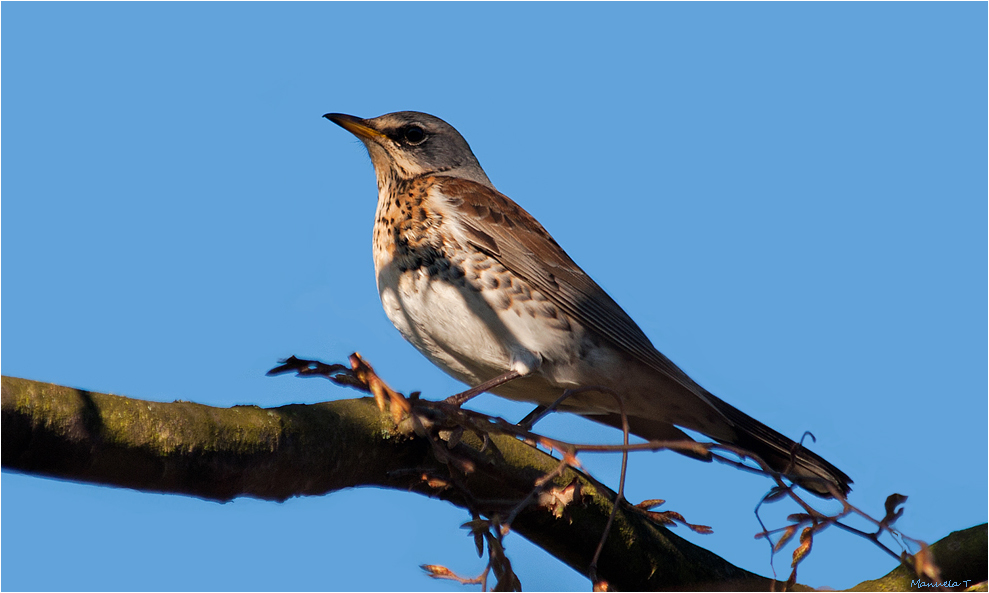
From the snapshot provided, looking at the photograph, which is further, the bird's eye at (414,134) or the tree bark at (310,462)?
the bird's eye at (414,134)

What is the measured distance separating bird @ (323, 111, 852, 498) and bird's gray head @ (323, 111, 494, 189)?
355 mm

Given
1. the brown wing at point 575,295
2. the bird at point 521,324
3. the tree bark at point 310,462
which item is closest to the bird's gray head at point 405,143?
the bird at point 521,324

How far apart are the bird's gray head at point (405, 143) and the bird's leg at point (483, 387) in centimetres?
148

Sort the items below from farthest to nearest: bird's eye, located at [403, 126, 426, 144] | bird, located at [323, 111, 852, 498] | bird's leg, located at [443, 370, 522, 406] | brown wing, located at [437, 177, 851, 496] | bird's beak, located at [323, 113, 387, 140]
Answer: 1. bird's eye, located at [403, 126, 426, 144]
2. bird's beak, located at [323, 113, 387, 140]
3. brown wing, located at [437, 177, 851, 496]
4. bird, located at [323, 111, 852, 498]
5. bird's leg, located at [443, 370, 522, 406]

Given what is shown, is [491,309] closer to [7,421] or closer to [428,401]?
[428,401]

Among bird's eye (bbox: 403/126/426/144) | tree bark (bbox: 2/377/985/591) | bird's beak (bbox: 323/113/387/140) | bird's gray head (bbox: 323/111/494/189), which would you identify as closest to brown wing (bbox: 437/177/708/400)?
bird's gray head (bbox: 323/111/494/189)

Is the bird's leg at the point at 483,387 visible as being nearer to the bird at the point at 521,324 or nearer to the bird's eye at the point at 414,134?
the bird at the point at 521,324

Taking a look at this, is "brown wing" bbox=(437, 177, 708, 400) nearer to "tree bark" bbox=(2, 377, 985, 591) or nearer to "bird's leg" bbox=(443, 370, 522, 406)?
"bird's leg" bbox=(443, 370, 522, 406)

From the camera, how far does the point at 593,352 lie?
4566mm

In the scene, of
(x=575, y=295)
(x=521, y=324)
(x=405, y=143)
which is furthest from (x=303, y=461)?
(x=405, y=143)

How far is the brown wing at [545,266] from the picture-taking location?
456 centimetres

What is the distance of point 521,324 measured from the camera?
4418 millimetres

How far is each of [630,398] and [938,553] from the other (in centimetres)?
187

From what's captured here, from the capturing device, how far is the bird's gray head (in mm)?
5328
